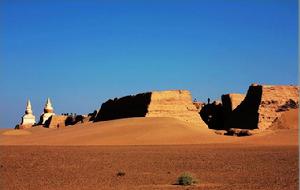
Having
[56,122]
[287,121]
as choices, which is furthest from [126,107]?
[56,122]

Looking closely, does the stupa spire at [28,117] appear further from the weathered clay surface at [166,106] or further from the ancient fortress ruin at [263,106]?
the ancient fortress ruin at [263,106]

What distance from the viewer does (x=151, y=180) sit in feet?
53.2

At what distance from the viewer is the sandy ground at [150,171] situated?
14.9 meters

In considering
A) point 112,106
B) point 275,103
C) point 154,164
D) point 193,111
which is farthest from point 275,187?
point 112,106

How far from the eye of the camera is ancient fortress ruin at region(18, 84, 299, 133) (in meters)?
46.9

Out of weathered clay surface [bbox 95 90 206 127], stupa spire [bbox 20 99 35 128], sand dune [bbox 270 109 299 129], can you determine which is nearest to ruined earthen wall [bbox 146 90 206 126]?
weathered clay surface [bbox 95 90 206 127]

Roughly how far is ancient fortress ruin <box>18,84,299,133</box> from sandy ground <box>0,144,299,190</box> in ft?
69.1

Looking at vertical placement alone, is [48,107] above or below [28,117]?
above

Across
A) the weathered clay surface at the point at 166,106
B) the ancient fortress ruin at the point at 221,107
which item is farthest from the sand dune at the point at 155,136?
the ancient fortress ruin at the point at 221,107

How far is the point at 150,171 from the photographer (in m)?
19.0

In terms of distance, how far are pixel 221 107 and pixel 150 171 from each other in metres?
40.2

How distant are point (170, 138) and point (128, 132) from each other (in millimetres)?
4418

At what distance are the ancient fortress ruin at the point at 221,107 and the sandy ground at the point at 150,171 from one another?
69.1 feet

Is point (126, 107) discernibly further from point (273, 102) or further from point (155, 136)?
point (273, 102)
